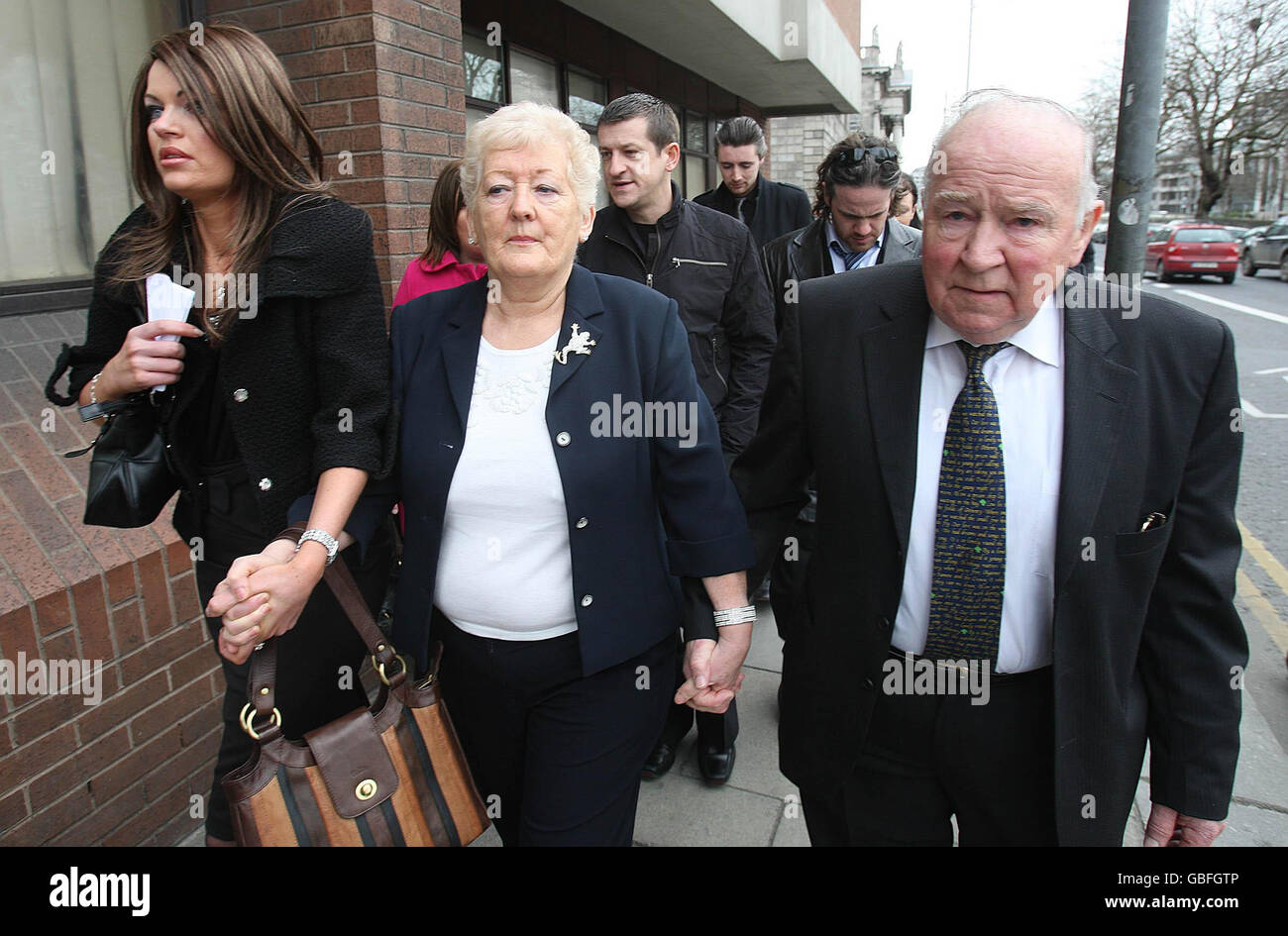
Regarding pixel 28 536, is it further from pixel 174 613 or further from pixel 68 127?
pixel 68 127

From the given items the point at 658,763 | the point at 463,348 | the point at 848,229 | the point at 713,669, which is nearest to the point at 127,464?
the point at 463,348

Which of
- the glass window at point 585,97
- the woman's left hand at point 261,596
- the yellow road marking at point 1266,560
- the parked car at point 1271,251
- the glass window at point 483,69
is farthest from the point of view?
the parked car at point 1271,251

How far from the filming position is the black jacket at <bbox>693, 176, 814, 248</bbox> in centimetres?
594

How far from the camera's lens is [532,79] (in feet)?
24.5

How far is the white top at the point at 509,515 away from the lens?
1.90m

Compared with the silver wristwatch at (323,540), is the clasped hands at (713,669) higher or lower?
lower

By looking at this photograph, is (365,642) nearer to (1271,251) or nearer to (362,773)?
(362,773)

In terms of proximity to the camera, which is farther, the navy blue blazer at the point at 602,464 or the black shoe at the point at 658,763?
the black shoe at the point at 658,763

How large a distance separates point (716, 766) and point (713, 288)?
1846 millimetres

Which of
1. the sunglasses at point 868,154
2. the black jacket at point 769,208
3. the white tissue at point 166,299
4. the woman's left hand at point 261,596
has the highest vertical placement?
the sunglasses at point 868,154

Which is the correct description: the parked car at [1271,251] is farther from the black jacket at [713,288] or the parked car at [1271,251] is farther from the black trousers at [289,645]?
the black trousers at [289,645]

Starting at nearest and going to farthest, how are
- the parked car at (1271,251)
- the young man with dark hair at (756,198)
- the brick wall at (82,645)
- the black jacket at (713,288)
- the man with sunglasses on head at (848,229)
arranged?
1. the brick wall at (82,645)
2. the black jacket at (713,288)
3. the man with sunglasses on head at (848,229)
4. the young man with dark hair at (756,198)
5. the parked car at (1271,251)

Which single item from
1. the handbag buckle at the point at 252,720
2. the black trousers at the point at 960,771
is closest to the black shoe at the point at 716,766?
the black trousers at the point at 960,771

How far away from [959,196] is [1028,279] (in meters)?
0.19
